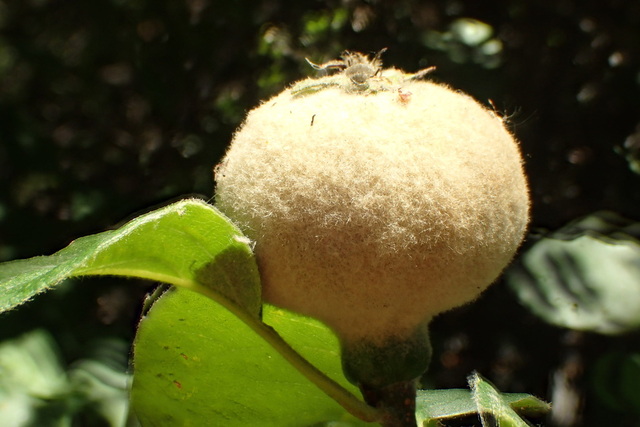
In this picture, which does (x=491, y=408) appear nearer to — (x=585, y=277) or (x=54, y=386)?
(x=585, y=277)

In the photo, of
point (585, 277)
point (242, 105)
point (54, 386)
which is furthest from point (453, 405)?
point (242, 105)

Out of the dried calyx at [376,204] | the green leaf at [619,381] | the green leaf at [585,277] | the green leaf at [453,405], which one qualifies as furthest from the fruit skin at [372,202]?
the green leaf at [619,381]

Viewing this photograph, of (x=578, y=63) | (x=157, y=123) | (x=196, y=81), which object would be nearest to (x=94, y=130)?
(x=157, y=123)

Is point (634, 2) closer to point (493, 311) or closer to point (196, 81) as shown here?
point (493, 311)

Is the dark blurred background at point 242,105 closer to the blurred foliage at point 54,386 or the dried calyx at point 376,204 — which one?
the blurred foliage at point 54,386

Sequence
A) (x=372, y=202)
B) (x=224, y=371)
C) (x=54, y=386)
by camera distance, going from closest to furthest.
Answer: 1. (x=372, y=202)
2. (x=224, y=371)
3. (x=54, y=386)
